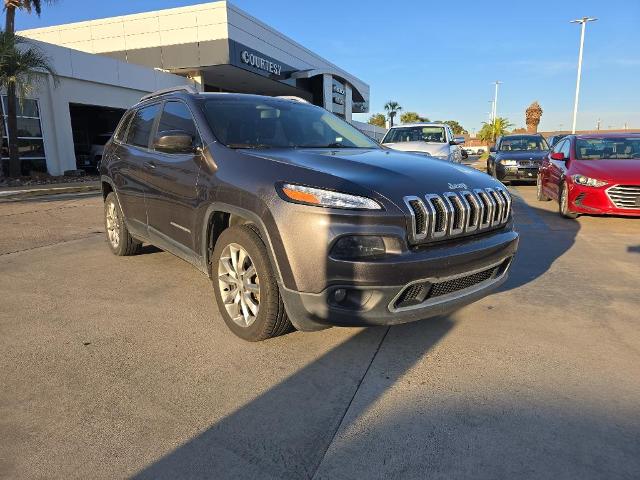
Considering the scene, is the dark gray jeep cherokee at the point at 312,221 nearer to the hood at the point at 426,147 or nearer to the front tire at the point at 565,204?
the front tire at the point at 565,204

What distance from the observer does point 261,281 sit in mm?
2848

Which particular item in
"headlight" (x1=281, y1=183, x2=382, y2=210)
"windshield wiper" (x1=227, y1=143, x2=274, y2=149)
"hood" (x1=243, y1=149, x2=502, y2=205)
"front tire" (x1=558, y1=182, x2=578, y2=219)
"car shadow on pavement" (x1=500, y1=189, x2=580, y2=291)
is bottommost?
"car shadow on pavement" (x1=500, y1=189, x2=580, y2=291)

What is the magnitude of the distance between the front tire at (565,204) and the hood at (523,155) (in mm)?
5410

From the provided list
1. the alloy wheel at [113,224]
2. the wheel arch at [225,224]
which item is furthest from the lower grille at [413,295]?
the alloy wheel at [113,224]

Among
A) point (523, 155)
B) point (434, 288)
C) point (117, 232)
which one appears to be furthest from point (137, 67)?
point (434, 288)

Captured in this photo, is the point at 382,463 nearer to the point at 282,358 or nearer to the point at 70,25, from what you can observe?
the point at 282,358

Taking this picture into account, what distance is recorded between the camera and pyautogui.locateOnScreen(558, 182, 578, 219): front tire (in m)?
7.70

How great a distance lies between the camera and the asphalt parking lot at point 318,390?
6.57ft

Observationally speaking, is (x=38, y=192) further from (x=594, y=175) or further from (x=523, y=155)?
(x=523, y=155)

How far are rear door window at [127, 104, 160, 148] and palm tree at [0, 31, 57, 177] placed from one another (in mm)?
13033

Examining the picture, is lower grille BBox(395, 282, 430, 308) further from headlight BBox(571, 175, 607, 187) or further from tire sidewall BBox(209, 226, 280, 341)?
headlight BBox(571, 175, 607, 187)

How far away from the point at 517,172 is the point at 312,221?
39.9 ft

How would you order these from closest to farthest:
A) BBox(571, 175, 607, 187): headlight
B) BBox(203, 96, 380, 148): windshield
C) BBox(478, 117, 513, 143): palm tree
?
1. BBox(203, 96, 380, 148): windshield
2. BBox(571, 175, 607, 187): headlight
3. BBox(478, 117, 513, 143): palm tree

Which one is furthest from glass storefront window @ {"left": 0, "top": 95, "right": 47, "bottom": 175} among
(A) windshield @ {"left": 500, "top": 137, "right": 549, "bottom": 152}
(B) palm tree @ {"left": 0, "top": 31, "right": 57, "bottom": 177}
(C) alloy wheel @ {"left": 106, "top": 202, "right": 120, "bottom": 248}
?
(A) windshield @ {"left": 500, "top": 137, "right": 549, "bottom": 152}
